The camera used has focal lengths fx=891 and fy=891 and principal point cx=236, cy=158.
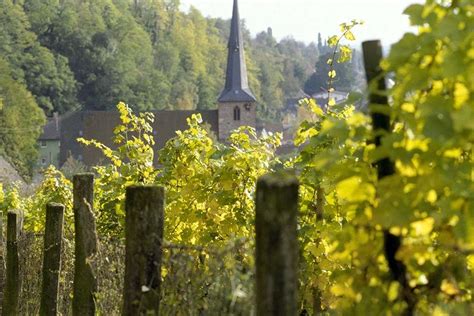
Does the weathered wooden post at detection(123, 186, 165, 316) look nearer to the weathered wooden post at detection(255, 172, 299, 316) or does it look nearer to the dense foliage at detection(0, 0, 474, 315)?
the dense foliage at detection(0, 0, 474, 315)

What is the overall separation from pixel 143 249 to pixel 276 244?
127 cm

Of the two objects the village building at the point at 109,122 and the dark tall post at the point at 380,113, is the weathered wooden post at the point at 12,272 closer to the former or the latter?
the dark tall post at the point at 380,113

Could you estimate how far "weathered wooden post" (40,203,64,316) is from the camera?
6.13 m

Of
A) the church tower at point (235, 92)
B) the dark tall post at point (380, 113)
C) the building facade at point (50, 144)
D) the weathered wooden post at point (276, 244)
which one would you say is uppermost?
the church tower at point (235, 92)

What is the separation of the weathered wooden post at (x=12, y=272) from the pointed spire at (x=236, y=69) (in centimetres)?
5689

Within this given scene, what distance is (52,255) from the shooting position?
6148 mm

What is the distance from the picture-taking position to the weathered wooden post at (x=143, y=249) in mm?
3350

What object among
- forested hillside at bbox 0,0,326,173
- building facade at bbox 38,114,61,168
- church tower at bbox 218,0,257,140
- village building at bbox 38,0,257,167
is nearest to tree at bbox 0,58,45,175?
forested hillside at bbox 0,0,326,173

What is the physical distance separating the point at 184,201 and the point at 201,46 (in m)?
88.1

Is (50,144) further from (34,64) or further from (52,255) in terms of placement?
(52,255)

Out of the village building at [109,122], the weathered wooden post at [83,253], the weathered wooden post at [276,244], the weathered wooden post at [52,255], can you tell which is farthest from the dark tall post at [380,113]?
the village building at [109,122]

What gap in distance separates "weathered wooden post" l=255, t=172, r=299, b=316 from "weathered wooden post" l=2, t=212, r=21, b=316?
5.55 m

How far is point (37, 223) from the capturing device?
10.9m

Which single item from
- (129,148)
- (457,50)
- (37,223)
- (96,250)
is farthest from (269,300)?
(37,223)
